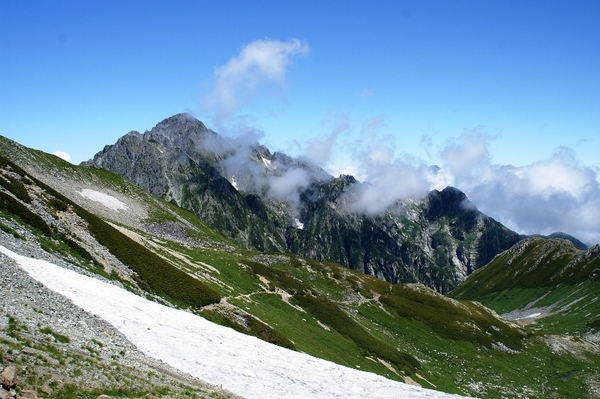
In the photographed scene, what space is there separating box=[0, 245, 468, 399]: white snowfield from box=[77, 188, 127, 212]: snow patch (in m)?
80.9

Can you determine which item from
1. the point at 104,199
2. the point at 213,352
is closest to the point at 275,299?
the point at 213,352

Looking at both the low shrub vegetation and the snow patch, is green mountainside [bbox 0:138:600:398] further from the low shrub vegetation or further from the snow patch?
the snow patch

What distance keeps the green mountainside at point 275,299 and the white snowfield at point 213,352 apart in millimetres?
5786

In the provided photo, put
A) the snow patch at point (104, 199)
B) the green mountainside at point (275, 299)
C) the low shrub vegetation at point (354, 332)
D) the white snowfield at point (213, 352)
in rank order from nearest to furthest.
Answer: the white snowfield at point (213, 352) → the green mountainside at point (275, 299) → the low shrub vegetation at point (354, 332) → the snow patch at point (104, 199)

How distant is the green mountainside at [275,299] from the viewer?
51.4 meters

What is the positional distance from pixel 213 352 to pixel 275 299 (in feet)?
138

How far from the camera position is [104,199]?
121312 millimetres

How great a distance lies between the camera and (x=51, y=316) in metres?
29.0

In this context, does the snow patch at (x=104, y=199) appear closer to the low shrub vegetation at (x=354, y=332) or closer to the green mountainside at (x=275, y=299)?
the green mountainside at (x=275, y=299)

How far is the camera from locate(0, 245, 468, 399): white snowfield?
3275cm

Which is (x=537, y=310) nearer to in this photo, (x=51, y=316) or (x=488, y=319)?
(x=488, y=319)

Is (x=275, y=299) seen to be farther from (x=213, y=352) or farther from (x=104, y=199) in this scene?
(x=104, y=199)

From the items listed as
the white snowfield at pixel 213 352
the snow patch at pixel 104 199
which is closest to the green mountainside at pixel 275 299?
the snow patch at pixel 104 199

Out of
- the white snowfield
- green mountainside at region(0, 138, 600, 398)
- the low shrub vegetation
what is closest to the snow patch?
green mountainside at region(0, 138, 600, 398)
